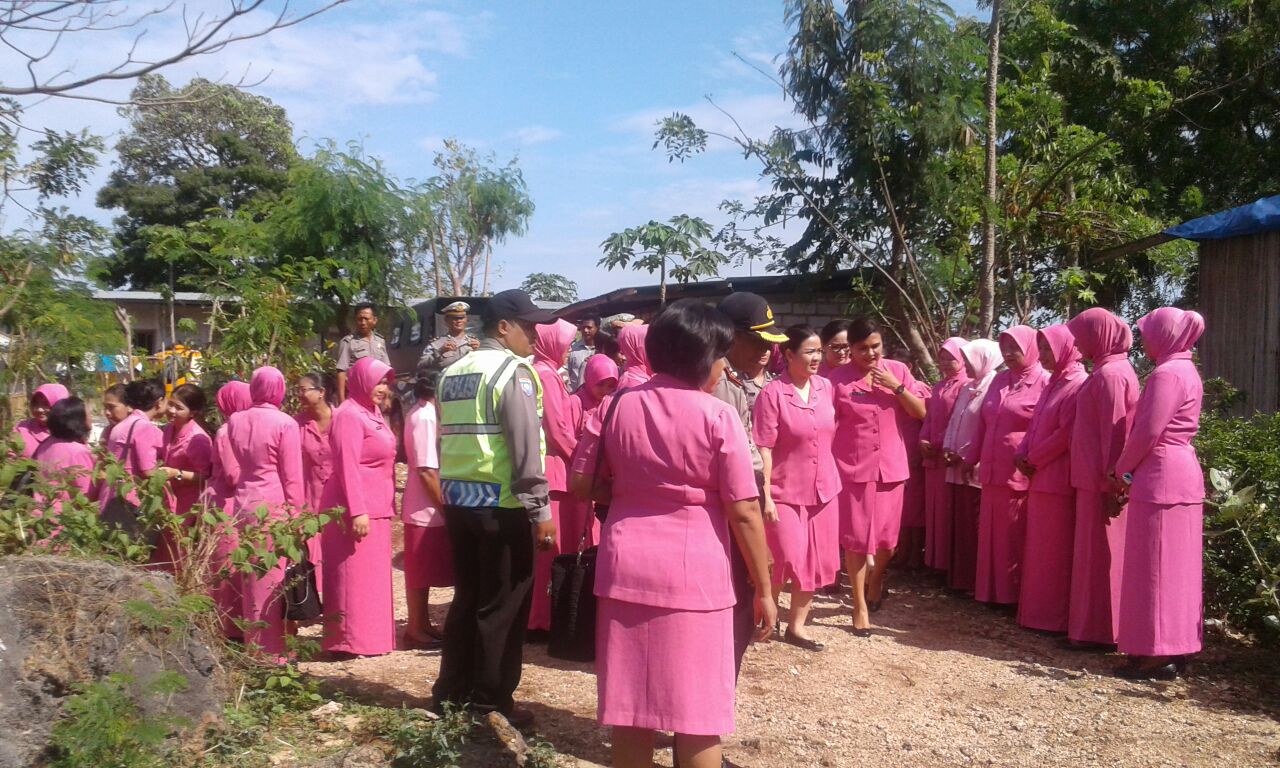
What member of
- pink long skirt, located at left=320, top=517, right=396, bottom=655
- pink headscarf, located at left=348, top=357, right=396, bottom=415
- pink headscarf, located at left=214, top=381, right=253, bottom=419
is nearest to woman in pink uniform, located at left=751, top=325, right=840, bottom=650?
pink headscarf, located at left=348, top=357, right=396, bottom=415

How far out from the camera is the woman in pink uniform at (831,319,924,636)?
252 inches

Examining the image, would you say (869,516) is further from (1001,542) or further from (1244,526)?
(1244,526)

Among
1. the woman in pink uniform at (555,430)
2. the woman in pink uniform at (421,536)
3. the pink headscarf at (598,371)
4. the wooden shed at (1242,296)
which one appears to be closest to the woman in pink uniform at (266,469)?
the woman in pink uniform at (421,536)

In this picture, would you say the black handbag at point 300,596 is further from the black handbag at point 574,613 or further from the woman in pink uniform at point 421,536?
the black handbag at point 574,613

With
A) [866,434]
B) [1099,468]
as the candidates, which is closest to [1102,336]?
[1099,468]

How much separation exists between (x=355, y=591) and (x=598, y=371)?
193cm

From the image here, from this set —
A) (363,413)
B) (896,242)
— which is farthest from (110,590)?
(896,242)

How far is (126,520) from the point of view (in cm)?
521

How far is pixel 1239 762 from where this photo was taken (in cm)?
446

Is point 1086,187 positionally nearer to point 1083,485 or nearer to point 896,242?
point 896,242

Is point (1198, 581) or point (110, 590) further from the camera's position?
point (1198, 581)

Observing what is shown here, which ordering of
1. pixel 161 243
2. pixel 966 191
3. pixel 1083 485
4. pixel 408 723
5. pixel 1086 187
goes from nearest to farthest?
pixel 408 723 < pixel 1083 485 < pixel 161 243 < pixel 966 191 < pixel 1086 187

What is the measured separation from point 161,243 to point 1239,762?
8.92m

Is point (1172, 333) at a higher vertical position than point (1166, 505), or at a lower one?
higher
